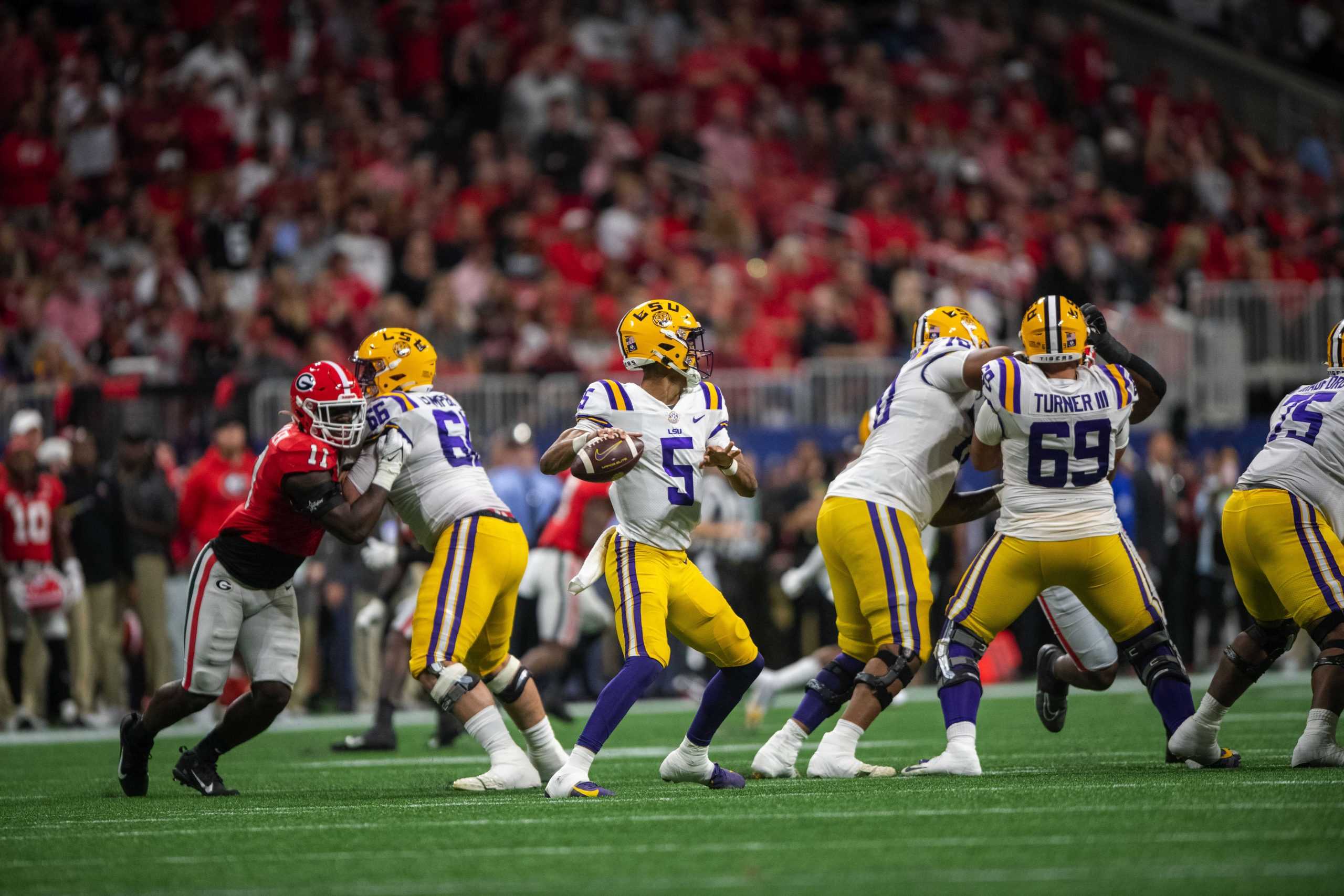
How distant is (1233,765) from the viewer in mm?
7422

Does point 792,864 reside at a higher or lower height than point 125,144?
lower

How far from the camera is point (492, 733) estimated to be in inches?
286

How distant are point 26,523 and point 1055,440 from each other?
8020 mm

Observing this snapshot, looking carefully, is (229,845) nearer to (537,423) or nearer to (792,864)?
(792,864)

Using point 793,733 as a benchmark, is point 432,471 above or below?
above

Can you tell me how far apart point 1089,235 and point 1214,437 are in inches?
114

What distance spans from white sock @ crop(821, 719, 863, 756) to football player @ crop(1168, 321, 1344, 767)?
1303mm

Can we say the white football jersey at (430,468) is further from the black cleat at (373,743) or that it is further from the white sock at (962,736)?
the black cleat at (373,743)

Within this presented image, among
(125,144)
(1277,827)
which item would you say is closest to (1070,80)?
(125,144)

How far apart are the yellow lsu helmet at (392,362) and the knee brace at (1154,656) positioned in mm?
3160

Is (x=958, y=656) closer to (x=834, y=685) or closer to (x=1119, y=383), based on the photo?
(x=834, y=685)

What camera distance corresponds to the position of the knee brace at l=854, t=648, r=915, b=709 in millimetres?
7402

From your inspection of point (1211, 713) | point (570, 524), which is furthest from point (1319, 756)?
point (570, 524)

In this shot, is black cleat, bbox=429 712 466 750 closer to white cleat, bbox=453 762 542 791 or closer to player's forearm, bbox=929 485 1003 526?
white cleat, bbox=453 762 542 791
